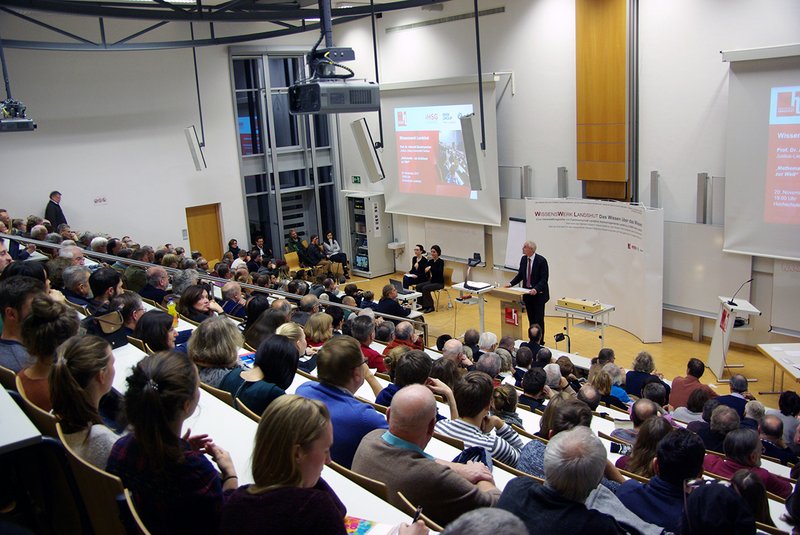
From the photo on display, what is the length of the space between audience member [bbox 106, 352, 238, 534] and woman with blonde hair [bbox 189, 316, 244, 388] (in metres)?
1.36

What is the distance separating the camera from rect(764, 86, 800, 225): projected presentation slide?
8648 millimetres

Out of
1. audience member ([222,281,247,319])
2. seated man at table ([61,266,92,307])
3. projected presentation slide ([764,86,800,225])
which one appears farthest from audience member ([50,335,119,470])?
projected presentation slide ([764,86,800,225])

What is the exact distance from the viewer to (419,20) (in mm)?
13711

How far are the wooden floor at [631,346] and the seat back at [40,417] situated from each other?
7.88 m

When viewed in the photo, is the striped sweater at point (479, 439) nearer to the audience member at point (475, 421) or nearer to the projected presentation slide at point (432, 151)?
the audience member at point (475, 421)

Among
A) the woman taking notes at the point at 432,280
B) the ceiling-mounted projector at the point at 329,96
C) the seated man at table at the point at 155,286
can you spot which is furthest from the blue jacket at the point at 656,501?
the woman taking notes at the point at 432,280

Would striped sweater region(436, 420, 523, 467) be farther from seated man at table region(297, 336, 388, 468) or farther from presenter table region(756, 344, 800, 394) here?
presenter table region(756, 344, 800, 394)

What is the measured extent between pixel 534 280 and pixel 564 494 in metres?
7.54

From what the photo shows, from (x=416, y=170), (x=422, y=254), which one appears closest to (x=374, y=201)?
(x=416, y=170)

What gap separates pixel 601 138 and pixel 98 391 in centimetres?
946

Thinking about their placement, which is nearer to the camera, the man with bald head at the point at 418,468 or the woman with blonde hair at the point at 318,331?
the man with bald head at the point at 418,468

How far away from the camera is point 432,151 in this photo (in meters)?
13.7

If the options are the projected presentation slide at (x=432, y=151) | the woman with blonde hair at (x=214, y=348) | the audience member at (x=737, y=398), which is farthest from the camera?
the projected presentation slide at (x=432, y=151)

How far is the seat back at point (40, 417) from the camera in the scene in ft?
8.59
